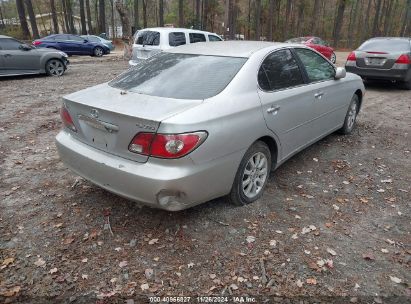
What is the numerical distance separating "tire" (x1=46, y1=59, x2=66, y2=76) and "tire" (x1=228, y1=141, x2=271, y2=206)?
11.0 metres

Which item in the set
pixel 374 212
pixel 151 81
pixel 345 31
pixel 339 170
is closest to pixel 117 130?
pixel 151 81

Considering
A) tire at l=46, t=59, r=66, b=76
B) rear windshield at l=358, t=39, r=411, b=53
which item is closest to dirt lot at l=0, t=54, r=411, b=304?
rear windshield at l=358, t=39, r=411, b=53

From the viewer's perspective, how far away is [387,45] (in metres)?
10.5

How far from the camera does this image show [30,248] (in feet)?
10.2

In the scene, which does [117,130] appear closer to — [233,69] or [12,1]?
[233,69]

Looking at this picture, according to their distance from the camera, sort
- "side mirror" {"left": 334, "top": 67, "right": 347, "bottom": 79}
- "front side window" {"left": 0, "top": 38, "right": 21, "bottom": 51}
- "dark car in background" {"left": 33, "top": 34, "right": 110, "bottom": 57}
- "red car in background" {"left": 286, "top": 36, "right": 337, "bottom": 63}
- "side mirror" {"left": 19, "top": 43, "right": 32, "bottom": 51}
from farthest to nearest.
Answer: "dark car in background" {"left": 33, "top": 34, "right": 110, "bottom": 57} → "red car in background" {"left": 286, "top": 36, "right": 337, "bottom": 63} → "side mirror" {"left": 19, "top": 43, "right": 32, "bottom": 51} → "front side window" {"left": 0, "top": 38, "right": 21, "bottom": 51} → "side mirror" {"left": 334, "top": 67, "right": 347, "bottom": 79}

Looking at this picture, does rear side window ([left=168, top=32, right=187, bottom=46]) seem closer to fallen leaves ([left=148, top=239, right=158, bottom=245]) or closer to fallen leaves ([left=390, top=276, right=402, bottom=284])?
fallen leaves ([left=148, top=239, right=158, bottom=245])

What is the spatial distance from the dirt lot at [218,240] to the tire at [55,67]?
855cm

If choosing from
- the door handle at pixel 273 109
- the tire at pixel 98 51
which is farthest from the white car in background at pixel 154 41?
the tire at pixel 98 51

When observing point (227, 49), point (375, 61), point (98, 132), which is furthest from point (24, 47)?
point (375, 61)

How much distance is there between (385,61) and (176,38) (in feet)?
21.1

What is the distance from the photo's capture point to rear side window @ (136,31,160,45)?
1164 cm

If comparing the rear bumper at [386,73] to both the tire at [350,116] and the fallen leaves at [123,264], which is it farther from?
the fallen leaves at [123,264]

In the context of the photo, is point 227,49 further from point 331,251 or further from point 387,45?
point 387,45
